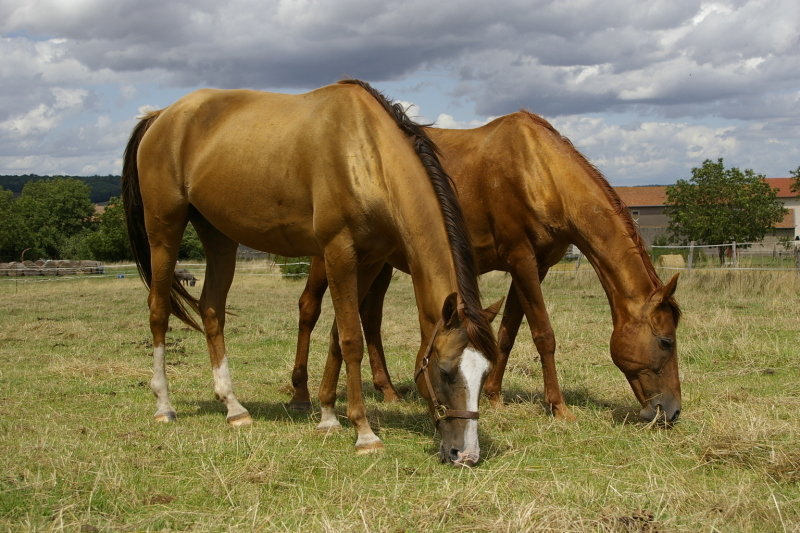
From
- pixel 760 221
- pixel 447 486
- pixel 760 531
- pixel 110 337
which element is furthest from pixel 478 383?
pixel 760 221

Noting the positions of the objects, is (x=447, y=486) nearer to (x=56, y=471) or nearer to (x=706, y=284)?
(x=56, y=471)

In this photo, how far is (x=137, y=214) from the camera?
671cm

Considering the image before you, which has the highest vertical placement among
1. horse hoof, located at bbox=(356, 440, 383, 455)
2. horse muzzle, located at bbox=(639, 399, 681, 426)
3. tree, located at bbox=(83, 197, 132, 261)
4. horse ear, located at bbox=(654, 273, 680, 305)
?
horse ear, located at bbox=(654, 273, 680, 305)

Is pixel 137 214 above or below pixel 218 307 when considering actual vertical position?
above

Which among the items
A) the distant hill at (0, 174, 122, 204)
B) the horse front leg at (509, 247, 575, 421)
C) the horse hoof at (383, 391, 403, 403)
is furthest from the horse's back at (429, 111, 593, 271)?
the distant hill at (0, 174, 122, 204)

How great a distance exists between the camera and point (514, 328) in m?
6.60

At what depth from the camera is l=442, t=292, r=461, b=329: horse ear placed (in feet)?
13.9

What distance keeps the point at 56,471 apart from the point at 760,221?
46.5 metres

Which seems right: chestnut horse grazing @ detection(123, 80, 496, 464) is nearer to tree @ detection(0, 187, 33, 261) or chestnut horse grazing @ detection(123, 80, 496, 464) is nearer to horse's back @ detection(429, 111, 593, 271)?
horse's back @ detection(429, 111, 593, 271)

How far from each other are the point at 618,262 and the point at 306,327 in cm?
276

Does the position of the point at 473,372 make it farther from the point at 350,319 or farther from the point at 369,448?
the point at 350,319

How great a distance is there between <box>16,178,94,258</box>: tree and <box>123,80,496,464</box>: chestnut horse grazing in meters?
61.4

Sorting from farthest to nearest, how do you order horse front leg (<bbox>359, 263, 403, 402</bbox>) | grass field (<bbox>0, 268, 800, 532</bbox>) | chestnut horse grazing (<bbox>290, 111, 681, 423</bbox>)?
horse front leg (<bbox>359, 263, 403, 402</bbox>), chestnut horse grazing (<bbox>290, 111, 681, 423</bbox>), grass field (<bbox>0, 268, 800, 532</bbox>)

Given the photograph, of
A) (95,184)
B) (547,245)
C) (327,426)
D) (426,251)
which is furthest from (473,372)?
(95,184)
